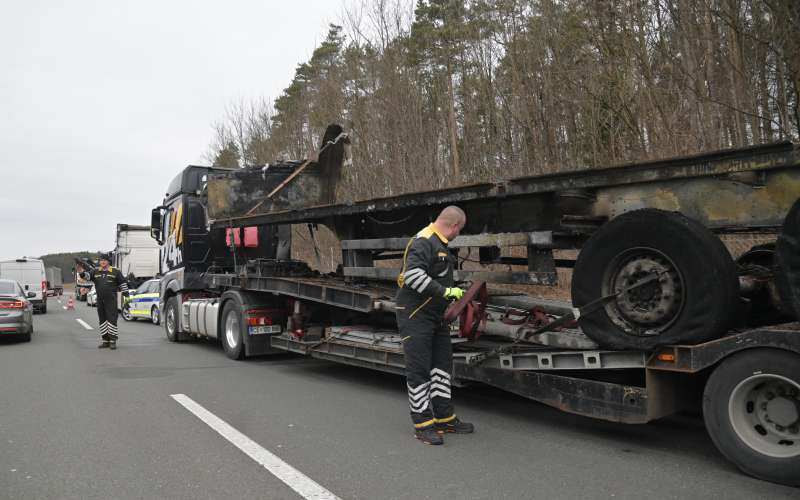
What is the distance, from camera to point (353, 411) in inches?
252

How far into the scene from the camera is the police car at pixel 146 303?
19750 millimetres

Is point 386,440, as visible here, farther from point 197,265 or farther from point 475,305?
point 197,265

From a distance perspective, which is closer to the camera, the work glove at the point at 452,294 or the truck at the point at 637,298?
the truck at the point at 637,298

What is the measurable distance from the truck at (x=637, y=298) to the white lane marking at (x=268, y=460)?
6.04 ft

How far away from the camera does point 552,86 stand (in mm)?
14508

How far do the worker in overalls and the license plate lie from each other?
411 cm

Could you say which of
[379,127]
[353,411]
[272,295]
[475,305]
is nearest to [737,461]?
[475,305]

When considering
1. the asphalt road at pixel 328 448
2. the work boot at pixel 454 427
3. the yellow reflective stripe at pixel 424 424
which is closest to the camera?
the asphalt road at pixel 328 448

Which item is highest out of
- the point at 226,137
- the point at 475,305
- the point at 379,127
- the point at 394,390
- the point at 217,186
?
the point at 226,137

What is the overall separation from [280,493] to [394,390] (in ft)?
Answer: 11.8

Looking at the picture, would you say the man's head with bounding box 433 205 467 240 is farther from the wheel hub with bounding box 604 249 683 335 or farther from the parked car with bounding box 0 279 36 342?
the parked car with bounding box 0 279 36 342

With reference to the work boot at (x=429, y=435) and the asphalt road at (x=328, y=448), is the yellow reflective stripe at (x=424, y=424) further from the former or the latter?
the asphalt road at (x=328, y=448)

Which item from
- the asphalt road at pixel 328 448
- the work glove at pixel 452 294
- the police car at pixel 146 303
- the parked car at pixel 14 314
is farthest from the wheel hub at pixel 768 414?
the police car at pixel 146 303

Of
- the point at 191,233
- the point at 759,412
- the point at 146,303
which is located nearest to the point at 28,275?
the point at 146,303
